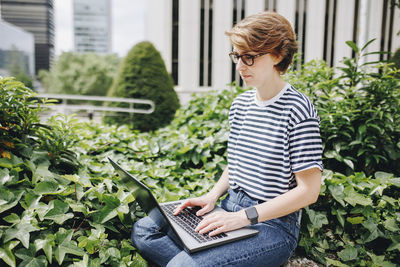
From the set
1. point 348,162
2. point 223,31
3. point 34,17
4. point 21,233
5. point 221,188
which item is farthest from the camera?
point 34,17

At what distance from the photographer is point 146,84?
7551 millimetres

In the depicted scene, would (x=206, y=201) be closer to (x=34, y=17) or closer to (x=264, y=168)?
(x=264, y=168)

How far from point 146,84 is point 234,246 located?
21.7 feet

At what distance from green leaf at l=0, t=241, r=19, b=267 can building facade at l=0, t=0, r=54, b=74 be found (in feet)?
514

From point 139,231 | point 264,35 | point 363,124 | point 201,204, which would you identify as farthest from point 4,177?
point 363,124

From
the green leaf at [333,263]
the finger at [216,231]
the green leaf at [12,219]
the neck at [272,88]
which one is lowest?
the green leaf at [333,263]

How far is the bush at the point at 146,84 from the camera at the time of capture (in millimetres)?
7492

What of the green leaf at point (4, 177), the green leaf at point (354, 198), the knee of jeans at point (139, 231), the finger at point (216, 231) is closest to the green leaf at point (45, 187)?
the green leaf at point (4, 177)

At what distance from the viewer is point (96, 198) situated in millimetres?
1858

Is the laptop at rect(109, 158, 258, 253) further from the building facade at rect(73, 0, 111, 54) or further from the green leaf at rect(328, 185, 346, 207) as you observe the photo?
the building facade at rect(73, 0, 111, 54)

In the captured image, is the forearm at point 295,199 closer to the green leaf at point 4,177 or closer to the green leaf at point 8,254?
the green leaf at point 8,254

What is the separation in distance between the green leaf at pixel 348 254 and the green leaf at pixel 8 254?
1.70 m

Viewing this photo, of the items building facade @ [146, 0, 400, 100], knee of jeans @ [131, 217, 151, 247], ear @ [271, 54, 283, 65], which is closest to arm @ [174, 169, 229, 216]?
knee of jeans @ [131, 217, 151, 247]

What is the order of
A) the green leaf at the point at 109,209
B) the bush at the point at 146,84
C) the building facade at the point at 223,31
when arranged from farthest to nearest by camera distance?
the building facade at the point at 223,31 → the bush at the point at 146,84 → the green leaf at the point at 109,209
